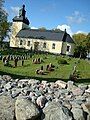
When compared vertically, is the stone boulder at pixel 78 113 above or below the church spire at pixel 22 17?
below

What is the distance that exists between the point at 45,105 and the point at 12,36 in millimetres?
80492

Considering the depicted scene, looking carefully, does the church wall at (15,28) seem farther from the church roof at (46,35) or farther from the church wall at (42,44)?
the church wall at (42,44)

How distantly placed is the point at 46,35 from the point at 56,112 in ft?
247

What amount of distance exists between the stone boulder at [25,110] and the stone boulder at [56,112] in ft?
1.35

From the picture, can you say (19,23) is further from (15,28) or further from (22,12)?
(22,12)

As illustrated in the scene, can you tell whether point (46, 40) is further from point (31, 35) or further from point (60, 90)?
point (60, 90)

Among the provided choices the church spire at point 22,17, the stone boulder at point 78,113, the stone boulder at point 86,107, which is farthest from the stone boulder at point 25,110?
the church spire at point 22,17

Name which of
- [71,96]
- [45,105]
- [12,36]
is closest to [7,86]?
[71,96]

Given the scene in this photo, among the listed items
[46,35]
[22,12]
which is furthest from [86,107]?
[22,12]

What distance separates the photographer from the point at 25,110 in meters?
11.3

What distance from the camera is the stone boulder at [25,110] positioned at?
11.2 metres

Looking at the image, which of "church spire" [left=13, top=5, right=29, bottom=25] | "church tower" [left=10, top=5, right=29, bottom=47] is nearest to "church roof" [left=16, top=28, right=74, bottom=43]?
"church tower" [left=10, top=5, right=29, bottom=47]

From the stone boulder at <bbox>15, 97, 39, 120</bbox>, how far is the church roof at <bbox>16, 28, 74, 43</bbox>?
236ft

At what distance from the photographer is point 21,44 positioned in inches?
3455
